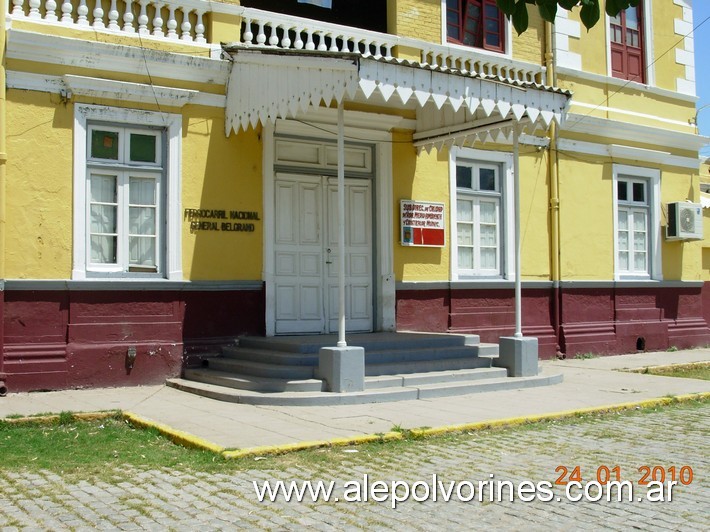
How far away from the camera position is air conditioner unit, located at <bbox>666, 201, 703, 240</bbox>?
53.8ft

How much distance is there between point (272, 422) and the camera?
8297 millimetres

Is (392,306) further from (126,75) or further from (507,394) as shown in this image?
(126,75)

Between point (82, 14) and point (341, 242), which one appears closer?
point (341, 242)

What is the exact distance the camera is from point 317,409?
362 inches

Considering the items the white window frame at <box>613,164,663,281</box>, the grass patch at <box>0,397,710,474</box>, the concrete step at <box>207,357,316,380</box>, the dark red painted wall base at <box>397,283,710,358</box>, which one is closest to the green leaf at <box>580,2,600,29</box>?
the grass patch at <box>0,397,710,474</box>

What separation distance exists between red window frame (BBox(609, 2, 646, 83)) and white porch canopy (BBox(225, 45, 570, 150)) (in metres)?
5.28

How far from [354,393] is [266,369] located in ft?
4.04

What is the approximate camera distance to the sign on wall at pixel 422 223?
13.0m

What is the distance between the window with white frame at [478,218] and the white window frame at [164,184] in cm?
493

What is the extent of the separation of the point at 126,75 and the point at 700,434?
26.6 ft

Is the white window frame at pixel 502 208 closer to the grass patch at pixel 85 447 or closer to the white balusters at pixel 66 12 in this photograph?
the white balusters at pixel 66 12

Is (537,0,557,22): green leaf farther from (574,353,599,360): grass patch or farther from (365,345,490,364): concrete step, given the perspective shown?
(574,353,599,360): grass patch

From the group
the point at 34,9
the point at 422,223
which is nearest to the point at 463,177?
the point at 422,223

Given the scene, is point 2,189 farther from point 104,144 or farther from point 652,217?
point 652,217
